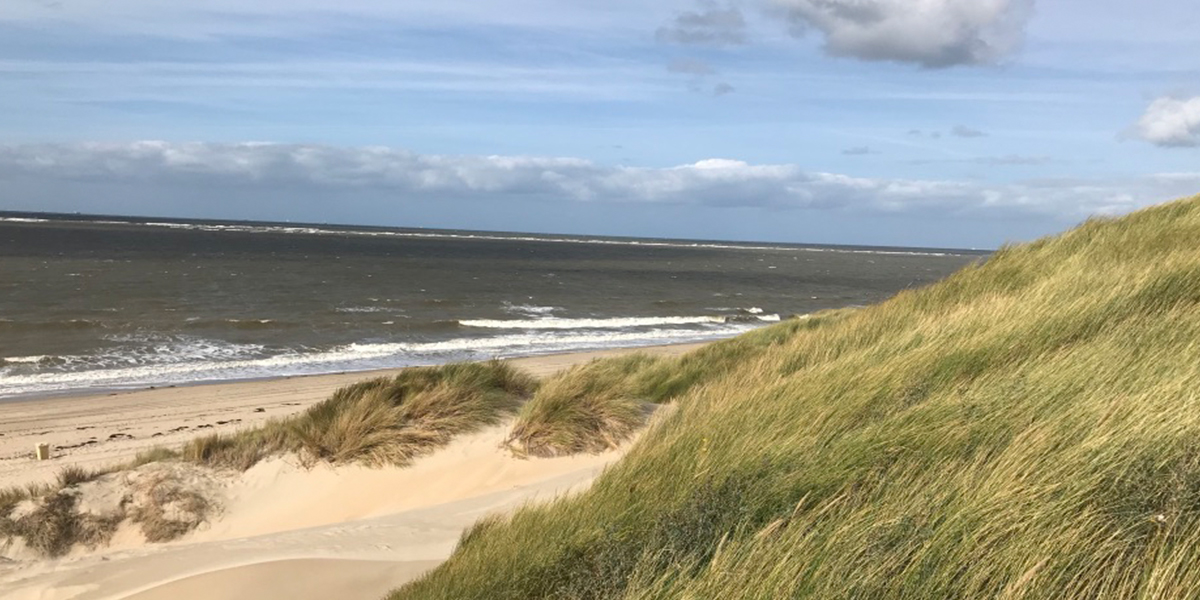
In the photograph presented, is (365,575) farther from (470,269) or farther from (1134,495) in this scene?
(470,269)

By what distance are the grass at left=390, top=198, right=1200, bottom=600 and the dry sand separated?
4.50ft

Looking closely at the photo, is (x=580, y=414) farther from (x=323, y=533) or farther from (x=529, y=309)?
(x=529, y=309)

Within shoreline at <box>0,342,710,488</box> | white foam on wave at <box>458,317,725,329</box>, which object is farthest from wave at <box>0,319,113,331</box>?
white foam on wave at <box>458,317,725,329</box>

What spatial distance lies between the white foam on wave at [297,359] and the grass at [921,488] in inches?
582

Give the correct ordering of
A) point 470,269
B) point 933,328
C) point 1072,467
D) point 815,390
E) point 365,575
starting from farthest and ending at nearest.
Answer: point 470,269
point 933,328
point 365,575
point 815,390
point 1072,467

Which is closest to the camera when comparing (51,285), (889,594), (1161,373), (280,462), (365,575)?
(889,594)

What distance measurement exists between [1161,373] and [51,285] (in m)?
47.7

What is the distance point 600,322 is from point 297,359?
1454 centimetres

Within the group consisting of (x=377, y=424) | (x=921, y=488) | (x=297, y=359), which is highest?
(x=921, y=488)

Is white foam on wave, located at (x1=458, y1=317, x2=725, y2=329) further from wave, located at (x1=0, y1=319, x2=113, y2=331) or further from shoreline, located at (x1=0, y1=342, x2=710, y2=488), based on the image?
shoreline, located at (x1=0, y1=342, x2=710, y2=488)

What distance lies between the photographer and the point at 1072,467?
11.7 feet

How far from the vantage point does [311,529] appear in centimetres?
763

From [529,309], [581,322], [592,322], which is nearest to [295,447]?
[581,322]

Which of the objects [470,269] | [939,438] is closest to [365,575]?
[939,438]
